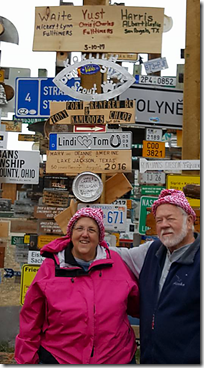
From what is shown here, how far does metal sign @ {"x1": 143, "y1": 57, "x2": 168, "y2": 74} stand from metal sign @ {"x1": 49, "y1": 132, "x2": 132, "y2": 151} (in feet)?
10.3

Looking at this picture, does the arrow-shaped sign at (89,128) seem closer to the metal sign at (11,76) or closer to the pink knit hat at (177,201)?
the metal sign at (11,76)

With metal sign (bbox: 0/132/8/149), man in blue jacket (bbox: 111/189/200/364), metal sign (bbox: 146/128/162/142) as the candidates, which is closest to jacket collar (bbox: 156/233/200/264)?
man in blue jacket (bbox: 111/189/200/364)

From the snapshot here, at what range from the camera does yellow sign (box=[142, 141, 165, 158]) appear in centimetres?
673

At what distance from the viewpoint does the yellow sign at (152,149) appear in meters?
6.73

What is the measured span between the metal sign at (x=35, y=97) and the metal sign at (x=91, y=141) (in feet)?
2.56

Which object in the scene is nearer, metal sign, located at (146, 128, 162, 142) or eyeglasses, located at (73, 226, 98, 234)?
eyeglasses, located at (73, 226, 98, 234)

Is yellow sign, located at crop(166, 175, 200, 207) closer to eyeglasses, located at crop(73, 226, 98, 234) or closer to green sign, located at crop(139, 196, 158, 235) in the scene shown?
green sign, located at crop(139, 196, 158, 235)

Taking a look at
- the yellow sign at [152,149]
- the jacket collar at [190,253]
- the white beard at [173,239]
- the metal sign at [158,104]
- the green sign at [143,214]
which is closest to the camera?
the jacket collar at [190,253]

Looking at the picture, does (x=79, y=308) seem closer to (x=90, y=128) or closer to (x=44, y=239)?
(x=90, y=128)

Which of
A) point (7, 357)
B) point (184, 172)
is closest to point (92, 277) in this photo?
point (184, 172)

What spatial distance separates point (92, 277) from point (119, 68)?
250 cm

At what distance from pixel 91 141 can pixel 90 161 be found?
217 mm

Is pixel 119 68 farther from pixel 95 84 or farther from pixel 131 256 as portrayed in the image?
pixel 131 256

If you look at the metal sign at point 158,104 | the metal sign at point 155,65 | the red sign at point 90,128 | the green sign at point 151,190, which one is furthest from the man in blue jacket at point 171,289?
the metal sign at point 155,65
